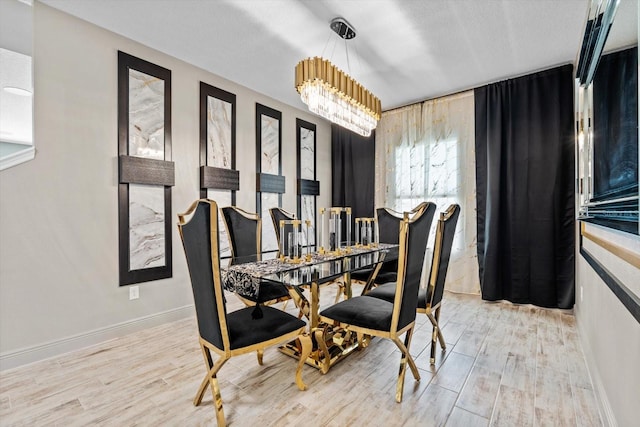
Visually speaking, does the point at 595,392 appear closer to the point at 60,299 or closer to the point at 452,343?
the point at 452,343

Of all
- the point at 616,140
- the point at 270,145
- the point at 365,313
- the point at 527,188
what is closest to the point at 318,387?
the point at 365,313

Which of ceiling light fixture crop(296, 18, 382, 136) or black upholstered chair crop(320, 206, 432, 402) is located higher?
ceiling light fixture crop(296, 18, 382, 136)

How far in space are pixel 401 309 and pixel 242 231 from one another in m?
1.71

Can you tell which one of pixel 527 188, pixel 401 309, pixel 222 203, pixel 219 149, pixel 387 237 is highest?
pixel 219 149

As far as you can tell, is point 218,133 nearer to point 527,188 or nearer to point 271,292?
point 271,292

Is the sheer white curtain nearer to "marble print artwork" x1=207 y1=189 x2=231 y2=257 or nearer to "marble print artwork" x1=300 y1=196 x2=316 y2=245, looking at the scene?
"marble print artwork" x1=300 y1=196 x2=316 y2=245

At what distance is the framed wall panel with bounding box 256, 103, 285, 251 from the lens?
153 inches

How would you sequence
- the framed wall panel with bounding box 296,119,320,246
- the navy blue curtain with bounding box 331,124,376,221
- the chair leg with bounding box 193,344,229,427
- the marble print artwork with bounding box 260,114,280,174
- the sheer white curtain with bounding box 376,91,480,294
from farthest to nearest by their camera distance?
the navy blue curtain with bounding box 331,124,376,221 → the framed wall panel with bounding box 296,119,320,246 → the marble print artwork with bounding box 260,114,280,174 → the sheer white curtain with bounding box 376,91,480,294 → the chair leg with bounding box 193,344,229,427

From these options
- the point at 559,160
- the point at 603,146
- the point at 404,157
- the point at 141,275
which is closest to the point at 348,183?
the point at 404,157

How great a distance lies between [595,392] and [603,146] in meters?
1.45

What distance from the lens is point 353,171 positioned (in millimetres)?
4953

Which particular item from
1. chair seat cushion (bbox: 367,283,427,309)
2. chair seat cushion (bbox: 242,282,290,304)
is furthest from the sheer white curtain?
chair seat cushion (bbox: 242,282,290,304)

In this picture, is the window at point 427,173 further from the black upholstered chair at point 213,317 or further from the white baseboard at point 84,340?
the white baseboard at point 84,340

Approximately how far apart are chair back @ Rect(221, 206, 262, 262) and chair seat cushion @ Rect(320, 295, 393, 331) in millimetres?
1068
